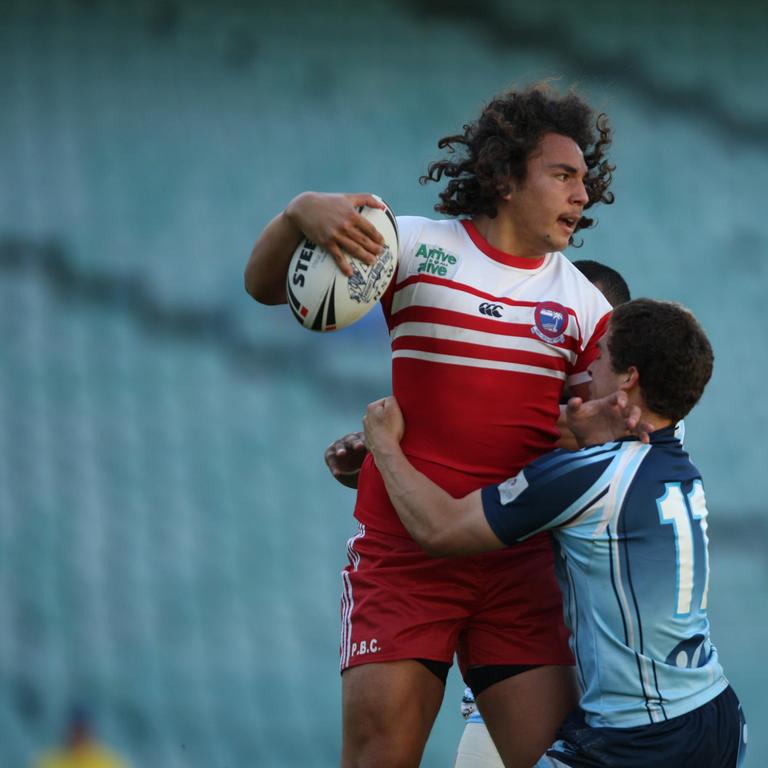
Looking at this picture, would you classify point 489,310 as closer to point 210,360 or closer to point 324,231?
point 324,231

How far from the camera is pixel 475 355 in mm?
3102

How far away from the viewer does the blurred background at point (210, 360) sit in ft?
18.7

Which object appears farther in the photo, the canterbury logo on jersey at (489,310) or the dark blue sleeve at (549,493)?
the canterbury logo on jersey at (489,310)

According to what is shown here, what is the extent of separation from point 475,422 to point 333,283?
52 centimetres

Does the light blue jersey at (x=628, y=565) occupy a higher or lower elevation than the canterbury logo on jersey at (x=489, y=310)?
lower

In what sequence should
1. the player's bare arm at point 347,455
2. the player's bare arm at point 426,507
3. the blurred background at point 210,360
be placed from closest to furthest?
1. the player's bare arm at point 426,507
2. the player's bare arm at point 347,455
3. the blurred background at point 210,360

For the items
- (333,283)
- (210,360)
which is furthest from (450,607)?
(210,360)

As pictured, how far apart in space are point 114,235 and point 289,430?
1.26 metres

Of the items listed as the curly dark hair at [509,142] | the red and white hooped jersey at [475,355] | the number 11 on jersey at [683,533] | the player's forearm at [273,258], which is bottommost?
the number 11 on jersey at [683,533]

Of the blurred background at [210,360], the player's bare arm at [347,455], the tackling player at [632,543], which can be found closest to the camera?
the tackling player at [632,543]

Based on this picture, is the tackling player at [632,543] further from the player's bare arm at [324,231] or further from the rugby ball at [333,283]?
the player's bare arm at [324,231]

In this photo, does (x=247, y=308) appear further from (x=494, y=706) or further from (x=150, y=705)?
(x=494, y=706)

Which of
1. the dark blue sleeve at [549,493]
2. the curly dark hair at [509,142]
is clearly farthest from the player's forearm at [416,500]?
the curly dark hair at [509,142]

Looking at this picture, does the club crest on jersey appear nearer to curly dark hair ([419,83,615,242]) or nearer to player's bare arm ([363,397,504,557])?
curly dark hair ([419,83,615,242])
